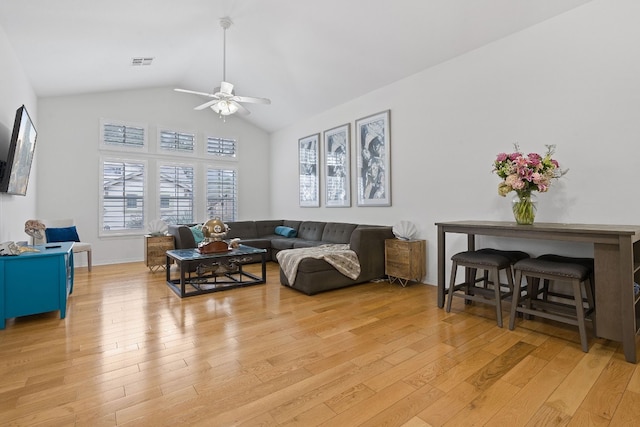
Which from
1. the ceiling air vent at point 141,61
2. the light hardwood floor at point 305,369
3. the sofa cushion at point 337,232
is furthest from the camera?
the sofa cushion at point 337,232

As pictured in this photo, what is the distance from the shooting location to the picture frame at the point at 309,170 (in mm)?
6438

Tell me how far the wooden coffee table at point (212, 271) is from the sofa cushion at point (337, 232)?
4.98 feet

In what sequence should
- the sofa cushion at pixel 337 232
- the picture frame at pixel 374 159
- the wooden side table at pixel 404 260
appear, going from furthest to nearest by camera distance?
the sofa cushion at pixel 337 232 → the picture frame at pixel 374 159 → the wooden side table at pixel 404 260

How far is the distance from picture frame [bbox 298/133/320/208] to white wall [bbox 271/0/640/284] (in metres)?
1.62

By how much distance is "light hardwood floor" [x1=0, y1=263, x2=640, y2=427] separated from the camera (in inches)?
64.4

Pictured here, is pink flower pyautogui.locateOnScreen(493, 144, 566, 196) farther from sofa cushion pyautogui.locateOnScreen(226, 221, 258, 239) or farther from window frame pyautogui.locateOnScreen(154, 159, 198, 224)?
window frame pyautogui.locateOnScreen(154, 159, 198, 224)

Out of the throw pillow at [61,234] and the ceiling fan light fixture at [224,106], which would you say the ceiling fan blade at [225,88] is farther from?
the throw pillow at [61,234]

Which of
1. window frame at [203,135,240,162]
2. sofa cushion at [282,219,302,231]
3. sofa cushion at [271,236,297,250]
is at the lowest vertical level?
sofa cushion at [271,236,297,250]

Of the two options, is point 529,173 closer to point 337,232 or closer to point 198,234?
point 337,232

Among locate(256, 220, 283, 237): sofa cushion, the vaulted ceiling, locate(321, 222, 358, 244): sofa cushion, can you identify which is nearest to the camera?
the vaulted ceiling

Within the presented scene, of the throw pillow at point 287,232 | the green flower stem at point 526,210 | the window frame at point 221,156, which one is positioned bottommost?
the throw pillow at point 287,232

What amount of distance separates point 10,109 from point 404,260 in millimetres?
5035

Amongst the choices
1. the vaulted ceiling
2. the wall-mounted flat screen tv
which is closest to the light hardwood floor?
the wall-mounted flat screen tv

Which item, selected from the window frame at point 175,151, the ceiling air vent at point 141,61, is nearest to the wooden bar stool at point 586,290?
the ceiling air vent at point 141,61
